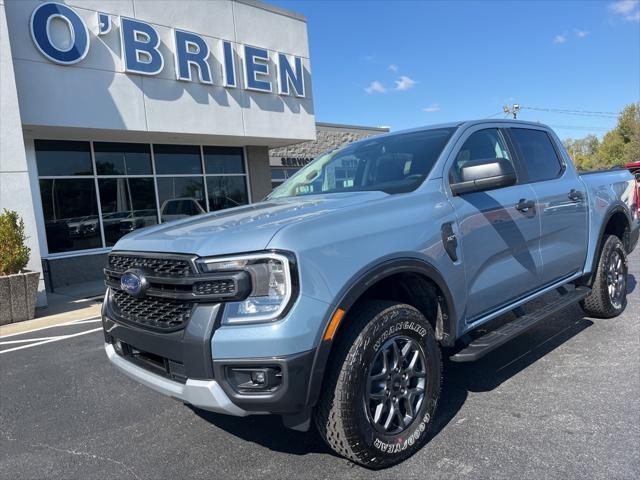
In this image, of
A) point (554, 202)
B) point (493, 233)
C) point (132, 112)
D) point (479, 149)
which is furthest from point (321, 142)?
point (493, 233)

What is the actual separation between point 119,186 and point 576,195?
10511 mm

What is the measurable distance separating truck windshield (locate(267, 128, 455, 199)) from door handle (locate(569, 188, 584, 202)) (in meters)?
1.50

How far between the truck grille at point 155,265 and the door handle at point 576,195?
137 inches

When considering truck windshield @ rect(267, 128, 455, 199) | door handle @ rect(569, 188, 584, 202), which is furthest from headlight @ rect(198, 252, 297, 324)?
door handle @ rect(569, 188, 584, 202)

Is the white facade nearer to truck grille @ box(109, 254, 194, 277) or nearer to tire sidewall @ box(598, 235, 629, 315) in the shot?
truck grille @ box(109, 254, 194, 277)

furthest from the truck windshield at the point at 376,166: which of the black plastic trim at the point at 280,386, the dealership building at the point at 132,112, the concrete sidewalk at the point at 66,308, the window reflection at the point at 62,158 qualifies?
the window reflection at the point at 62,158

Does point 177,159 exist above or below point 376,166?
above

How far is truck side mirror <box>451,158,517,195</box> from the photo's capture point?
3.06 meters

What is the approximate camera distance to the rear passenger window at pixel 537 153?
4.14m

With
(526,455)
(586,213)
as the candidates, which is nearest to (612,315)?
(586,213)

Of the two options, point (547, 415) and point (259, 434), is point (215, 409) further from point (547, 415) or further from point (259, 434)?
point (547, 415)

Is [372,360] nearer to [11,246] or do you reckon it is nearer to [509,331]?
[509,331]

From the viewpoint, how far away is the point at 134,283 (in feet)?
8.51

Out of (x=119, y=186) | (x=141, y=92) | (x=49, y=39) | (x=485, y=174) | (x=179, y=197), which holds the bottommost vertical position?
(x=485, y=174)
